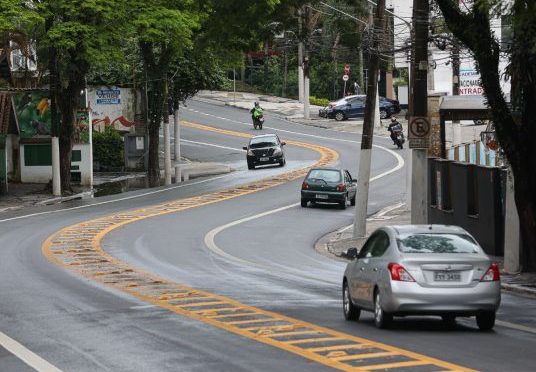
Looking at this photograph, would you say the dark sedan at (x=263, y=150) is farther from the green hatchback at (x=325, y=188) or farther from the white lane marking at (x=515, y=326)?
the white lane marking at (x=515, y=326)

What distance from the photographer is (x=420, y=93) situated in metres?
28.9

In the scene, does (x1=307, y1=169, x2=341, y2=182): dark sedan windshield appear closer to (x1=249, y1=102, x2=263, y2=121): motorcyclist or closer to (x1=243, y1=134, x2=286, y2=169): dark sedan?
(x1=243, y1=134, x2=286, y2=169): dark sedan

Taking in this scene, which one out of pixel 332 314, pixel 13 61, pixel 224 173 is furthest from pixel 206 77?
pixel 332 314

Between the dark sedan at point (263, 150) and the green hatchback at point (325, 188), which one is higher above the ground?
the dark sedan at point (263, 150)

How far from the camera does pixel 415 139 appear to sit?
2892 centimetres

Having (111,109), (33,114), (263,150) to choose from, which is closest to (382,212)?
(263,150)

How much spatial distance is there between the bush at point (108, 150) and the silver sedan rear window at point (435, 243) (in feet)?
163

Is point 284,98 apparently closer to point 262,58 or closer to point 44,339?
point 262,58

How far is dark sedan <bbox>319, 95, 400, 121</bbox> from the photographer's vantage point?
264ft

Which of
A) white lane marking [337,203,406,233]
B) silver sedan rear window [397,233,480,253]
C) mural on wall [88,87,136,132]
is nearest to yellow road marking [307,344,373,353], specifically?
silver sedan rear window [397,233,480,253]

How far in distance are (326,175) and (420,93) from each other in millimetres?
16766

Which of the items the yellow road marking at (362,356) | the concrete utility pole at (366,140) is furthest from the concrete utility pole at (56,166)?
the yellow road marking at (362,356)

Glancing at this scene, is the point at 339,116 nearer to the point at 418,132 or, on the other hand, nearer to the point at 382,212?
the point at 382,212

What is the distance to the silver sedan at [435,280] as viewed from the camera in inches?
616
